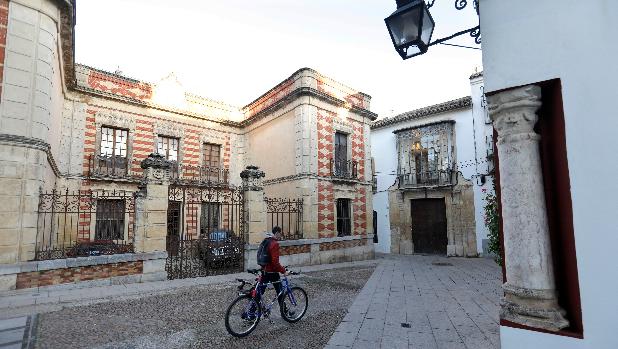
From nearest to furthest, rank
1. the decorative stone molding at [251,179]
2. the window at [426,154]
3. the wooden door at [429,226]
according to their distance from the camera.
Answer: the decorative stone molding at [251,179] < the window at [426,154] < the wooden door at [429,226]

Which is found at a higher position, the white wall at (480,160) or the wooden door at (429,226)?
the white wall at (480,160)

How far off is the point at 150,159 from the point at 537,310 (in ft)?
31.3

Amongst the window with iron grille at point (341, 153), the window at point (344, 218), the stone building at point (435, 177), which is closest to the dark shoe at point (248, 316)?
the window at point (344, 218)

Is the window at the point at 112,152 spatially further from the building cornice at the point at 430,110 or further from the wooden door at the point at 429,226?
the wooden door at the point at 429,226

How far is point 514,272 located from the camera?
2.44 m

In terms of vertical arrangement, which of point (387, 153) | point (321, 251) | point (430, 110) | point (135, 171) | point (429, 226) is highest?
point (430, 110)

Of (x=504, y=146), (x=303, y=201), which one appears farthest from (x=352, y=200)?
(x=504, y=146)

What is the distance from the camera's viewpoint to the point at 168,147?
1565 cm

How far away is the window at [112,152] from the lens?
13555 mm

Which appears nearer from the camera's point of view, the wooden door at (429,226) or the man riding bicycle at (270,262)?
the man riding bicycle at (270,262)

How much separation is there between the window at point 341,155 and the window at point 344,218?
1.35 meters

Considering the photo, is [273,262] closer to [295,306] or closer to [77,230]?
[295,306]

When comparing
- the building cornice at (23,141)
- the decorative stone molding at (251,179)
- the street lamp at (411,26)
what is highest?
the street lamp at (411,26)

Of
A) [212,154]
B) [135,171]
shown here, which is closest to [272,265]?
[135,171]
